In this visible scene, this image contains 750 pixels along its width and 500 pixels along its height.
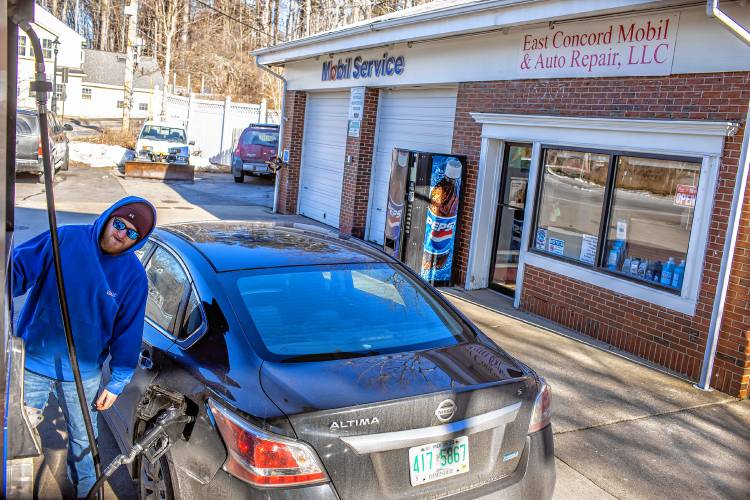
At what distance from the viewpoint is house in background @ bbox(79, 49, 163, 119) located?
55.9 metres

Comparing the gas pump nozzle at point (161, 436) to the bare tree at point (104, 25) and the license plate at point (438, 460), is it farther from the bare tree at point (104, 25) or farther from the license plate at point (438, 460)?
the bare tree at point (104, 25)

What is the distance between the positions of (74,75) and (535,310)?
5228cm

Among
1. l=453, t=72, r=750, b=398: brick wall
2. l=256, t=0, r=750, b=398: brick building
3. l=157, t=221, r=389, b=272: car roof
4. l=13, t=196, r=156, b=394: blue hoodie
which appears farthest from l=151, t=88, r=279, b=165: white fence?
l=13, t=196, r=156, b=394: blue hoodie

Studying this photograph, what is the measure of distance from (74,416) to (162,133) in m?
23.2

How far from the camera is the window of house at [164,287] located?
3.80 m

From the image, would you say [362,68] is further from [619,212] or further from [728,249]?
[728,249]

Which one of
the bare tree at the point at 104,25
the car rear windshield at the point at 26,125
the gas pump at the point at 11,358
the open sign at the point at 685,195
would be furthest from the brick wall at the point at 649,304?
the bare tree at the point at 104,25

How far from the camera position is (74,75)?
174ft

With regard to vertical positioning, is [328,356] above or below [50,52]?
below

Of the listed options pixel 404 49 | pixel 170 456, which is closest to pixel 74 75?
pixel 404 49

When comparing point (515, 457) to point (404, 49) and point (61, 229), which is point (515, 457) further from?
point (404, 49)

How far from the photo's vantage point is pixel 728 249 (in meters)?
6.41

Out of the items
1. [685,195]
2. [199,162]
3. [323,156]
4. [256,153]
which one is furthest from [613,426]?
[199,162]

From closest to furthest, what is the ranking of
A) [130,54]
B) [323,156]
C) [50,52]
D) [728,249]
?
[728,249]
[323,156]
[130,54]
[50,52]
